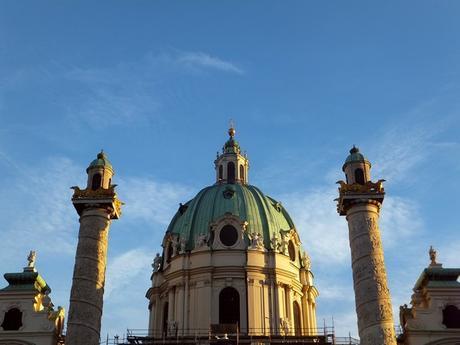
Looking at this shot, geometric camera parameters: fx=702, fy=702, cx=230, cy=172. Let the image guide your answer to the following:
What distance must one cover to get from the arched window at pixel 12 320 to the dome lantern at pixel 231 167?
24096mm

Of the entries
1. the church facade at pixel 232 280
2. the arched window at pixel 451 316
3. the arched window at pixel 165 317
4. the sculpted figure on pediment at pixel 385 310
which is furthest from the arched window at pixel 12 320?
the arched window at pixel 451 316

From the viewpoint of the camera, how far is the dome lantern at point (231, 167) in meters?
59.1

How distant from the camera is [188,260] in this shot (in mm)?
50969

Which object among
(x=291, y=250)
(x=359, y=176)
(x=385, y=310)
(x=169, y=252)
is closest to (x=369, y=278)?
(x=385, y=310)

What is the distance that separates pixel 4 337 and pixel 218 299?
16211 mm

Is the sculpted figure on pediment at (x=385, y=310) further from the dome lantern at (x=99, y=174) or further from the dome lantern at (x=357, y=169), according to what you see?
the dome lantern at (x=99, y=174)

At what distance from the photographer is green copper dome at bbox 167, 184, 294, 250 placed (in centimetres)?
5256

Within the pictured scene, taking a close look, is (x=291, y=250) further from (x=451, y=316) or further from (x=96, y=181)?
(x=96, y=181)

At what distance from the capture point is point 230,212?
171 feet

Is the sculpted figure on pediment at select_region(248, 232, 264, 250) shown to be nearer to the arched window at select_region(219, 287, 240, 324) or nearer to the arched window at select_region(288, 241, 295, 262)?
the arched window at select_region(288, 241, 295, 262)

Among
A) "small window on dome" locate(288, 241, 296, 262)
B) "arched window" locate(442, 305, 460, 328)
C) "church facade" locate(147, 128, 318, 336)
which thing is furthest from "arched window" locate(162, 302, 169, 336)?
"arched window" locate(442, 305, 460, 328)

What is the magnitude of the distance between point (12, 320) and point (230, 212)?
19094 mm

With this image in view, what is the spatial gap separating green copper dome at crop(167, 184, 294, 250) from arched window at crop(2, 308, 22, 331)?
16.2 meters

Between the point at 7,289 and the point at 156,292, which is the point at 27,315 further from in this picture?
the point at 156,292
